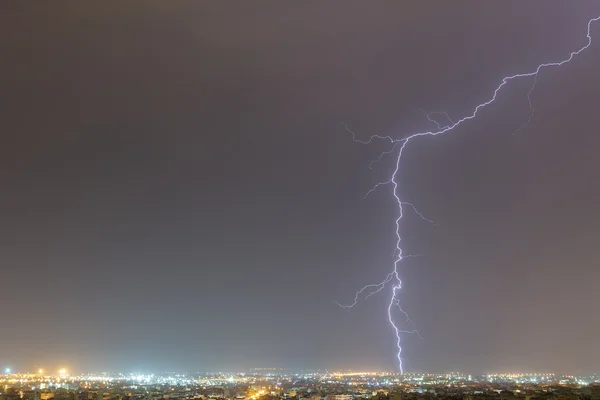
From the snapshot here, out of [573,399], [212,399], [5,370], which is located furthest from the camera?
[5,370]

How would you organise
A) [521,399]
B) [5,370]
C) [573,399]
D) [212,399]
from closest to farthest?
[573,399] < [521,399] < [212,399] < [5,370]

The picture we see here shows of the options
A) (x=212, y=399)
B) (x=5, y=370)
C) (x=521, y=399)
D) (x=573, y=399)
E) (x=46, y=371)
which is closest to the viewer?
(x=573, y=399)

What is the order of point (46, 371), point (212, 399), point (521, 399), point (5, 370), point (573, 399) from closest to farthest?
point (573, 399) < point (521, 399) < point (212, 399) < point (5, 370) < point (46, 371)

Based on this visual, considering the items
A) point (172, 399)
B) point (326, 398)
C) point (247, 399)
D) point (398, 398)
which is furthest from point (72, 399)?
point (398, 398)

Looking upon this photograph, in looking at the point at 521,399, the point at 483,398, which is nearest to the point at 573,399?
the point at 521,399

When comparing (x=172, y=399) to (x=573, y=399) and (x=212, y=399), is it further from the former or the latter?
(x=573, y=399)

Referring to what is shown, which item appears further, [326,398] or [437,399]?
[326,398]

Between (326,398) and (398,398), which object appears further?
(326,398)

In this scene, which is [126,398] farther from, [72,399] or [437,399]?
[437,399]
